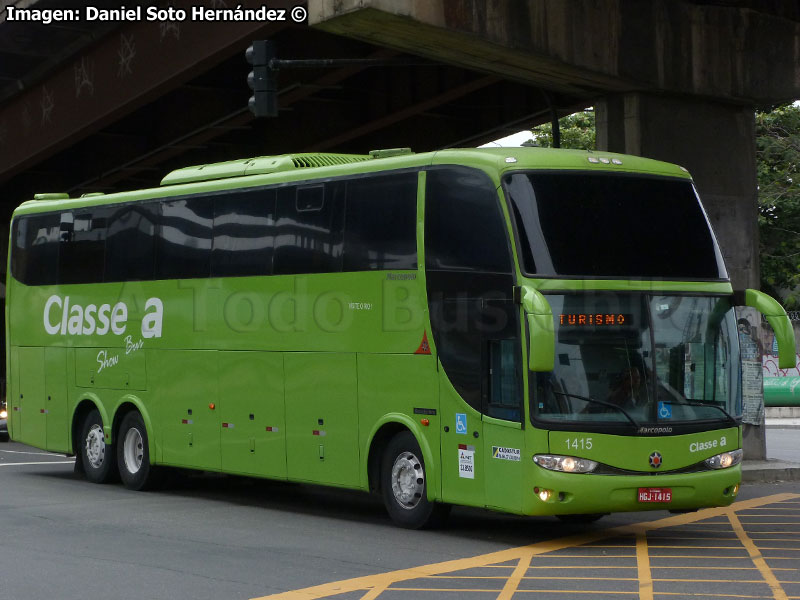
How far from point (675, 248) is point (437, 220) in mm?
2283

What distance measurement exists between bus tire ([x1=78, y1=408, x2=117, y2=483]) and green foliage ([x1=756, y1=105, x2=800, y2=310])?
2543 centimetres

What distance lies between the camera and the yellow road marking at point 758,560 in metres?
10.1

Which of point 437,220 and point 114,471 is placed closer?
point 437,220

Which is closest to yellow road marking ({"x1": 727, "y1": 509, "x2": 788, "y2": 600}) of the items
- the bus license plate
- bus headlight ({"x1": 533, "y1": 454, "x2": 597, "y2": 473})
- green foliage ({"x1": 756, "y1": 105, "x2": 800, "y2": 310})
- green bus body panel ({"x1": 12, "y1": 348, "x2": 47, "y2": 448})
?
the bus license plate

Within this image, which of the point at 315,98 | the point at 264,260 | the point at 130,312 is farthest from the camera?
the point at 315,98

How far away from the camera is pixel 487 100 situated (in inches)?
1087

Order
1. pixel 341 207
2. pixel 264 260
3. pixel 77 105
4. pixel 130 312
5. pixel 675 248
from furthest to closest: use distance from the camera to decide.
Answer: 1. pixel 77 105
2. pixel 130 312
3. pixel 264 260
4. pixel 341 207
5. pixel 675 248

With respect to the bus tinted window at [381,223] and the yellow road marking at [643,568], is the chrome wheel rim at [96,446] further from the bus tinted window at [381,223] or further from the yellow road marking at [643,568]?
the yellow road marking at [643,568]

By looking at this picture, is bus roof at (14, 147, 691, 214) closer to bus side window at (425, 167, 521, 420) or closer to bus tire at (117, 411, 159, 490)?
bus side window at (425, 167, 521, 420)

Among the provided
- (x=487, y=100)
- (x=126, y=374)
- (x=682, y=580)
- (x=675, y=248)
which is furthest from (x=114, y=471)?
(x=487, y=100)

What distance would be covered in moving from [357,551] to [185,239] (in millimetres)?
6109

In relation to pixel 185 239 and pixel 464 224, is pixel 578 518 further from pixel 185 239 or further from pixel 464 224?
pixel 185 239

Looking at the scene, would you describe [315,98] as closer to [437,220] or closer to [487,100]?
[487,100]

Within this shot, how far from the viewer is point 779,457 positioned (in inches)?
953
